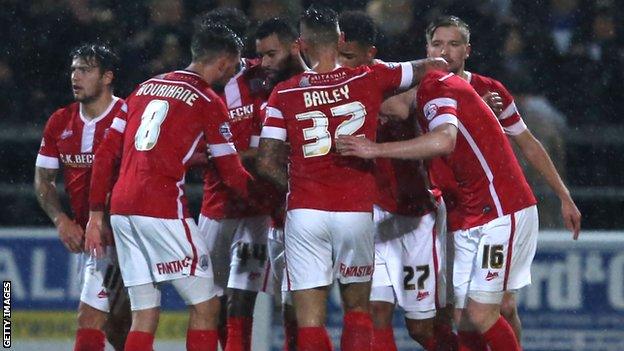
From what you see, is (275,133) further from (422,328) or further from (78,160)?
(422,328)

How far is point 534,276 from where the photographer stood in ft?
27.5

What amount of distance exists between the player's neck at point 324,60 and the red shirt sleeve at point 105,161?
1013mm

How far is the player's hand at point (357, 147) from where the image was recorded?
6027 millimetres

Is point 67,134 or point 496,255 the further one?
point 67,134

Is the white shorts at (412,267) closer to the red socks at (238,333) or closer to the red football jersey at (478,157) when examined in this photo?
the red football jersey at (478,157)

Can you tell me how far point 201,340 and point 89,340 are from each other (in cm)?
75

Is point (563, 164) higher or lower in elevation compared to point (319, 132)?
lower

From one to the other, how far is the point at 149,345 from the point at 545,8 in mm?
5358

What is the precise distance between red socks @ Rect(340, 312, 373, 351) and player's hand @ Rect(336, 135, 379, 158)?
0.81 m

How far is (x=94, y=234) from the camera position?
20.9 feet

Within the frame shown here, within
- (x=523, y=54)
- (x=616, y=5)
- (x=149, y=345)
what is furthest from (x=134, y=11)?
(x=149, y=345)

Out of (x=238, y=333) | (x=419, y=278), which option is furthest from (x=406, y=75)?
(x=238, y=333)

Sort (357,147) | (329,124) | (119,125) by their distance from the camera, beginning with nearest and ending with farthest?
(357,147), (329,124), (119,125)

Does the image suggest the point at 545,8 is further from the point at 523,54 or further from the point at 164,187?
the point at 164,187
